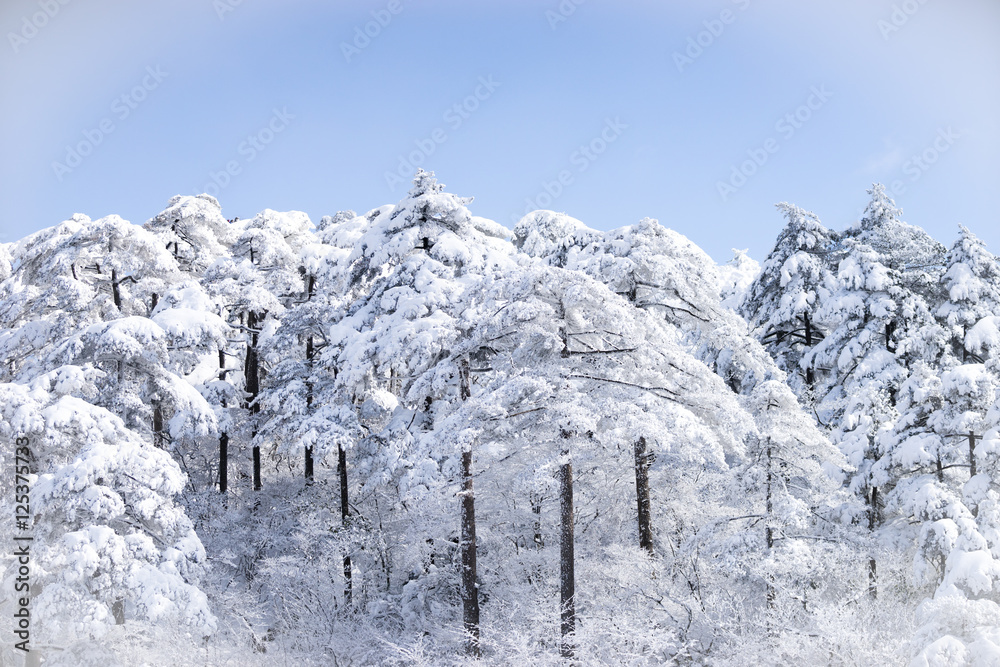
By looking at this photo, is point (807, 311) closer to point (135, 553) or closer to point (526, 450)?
point (526, 450)

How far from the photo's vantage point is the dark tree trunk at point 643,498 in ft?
60.0

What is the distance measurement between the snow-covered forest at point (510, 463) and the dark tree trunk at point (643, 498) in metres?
0.09

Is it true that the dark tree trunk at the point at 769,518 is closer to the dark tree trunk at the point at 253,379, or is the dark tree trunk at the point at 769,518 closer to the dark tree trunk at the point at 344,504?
the dark tree trunk at the point at 344,504

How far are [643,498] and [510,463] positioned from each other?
14.0 feet

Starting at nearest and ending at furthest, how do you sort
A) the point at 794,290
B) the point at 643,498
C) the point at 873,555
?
the point at 873,555, the point at 643,498, the point at 794,290

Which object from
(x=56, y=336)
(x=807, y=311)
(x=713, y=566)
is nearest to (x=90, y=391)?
(x=56, y=336)

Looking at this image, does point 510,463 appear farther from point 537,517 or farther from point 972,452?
point 972,452

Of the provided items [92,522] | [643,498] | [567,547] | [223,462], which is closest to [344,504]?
[223,462]

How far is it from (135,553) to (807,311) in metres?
24.6

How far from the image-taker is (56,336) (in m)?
22.3

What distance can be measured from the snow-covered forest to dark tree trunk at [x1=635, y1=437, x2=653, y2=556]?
9 centimetres

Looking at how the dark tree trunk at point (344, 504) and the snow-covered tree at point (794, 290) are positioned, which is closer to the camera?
the dark tree trunk at point (344, 504)

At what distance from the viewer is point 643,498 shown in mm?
18594

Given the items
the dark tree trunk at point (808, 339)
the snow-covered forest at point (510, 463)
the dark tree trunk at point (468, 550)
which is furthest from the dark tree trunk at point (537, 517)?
the dark tree trunk at point (808, 339)
